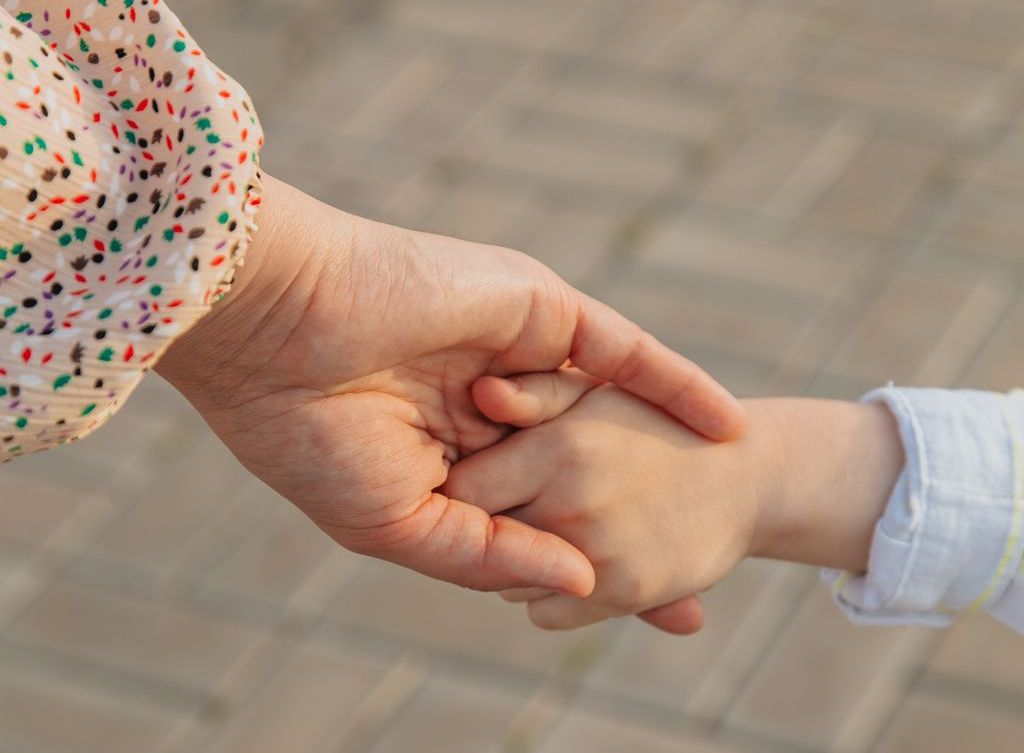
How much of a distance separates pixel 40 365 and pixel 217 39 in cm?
237

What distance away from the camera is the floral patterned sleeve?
1.04 metres

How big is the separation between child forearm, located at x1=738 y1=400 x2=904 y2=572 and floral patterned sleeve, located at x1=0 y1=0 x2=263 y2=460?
61 cm

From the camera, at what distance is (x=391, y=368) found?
1359 millimetres

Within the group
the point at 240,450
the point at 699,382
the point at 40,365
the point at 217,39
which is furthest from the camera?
the point at 217,39

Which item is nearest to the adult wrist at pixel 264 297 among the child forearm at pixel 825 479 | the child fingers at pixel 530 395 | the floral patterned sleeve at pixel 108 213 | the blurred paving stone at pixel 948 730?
the floral patterned sleeve at pixel 108 213

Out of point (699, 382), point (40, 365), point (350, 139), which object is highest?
point (40, 365)

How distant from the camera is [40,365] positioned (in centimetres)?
104

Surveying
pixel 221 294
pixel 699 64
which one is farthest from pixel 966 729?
pixel 699 64

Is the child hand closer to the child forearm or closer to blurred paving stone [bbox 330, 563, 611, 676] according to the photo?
the child forearm

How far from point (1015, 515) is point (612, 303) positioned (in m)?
1.30

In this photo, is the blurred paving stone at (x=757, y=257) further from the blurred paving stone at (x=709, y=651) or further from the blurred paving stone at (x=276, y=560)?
the blurred paving stone at (x=276, y=560)

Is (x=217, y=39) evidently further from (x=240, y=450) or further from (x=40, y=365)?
(x=40, y=365)

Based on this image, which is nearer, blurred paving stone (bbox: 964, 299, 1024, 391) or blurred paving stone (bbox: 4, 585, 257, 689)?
blurred paving stone (bbox: 4, 585, 257, 689)

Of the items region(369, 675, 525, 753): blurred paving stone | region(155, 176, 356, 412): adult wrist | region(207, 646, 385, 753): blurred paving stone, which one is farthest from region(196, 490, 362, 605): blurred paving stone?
region(155, 176, 356, 412): adult wrist
